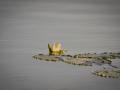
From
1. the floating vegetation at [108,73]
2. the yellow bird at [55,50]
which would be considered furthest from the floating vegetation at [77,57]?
the floating vegetation at [108,73]

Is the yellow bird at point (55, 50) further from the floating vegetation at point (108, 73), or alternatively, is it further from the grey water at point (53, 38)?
the floating vegetation at point (108, 73)

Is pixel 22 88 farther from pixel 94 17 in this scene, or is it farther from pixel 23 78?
pixel 94 17

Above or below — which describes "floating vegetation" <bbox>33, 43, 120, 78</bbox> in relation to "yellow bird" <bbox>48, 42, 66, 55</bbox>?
below

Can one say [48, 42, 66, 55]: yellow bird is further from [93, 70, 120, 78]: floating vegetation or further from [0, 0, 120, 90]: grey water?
[93, 70, 120, 78]: floating vegetation

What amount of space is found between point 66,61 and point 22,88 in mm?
577

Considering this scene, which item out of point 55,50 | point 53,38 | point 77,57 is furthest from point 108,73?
point 53,38

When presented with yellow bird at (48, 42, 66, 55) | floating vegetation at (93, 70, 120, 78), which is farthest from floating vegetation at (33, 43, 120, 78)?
floating vegetation at (93, 70, 120, 78)

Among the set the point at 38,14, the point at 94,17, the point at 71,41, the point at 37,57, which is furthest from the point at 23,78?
the point at 94,17

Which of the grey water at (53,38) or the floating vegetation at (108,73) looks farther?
the floating vegetation at (108,73)

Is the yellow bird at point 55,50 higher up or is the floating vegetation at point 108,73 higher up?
the yellow bird at point 55,50

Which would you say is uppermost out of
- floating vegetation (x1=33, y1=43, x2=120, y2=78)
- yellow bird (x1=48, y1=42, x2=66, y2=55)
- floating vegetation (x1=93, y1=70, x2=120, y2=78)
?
yellow bird (x1=48, y1=42, x2=66, y2=55)

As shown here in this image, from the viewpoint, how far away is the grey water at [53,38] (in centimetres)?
252

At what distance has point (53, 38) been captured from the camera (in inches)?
118

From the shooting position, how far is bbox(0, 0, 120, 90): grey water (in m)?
2.52
